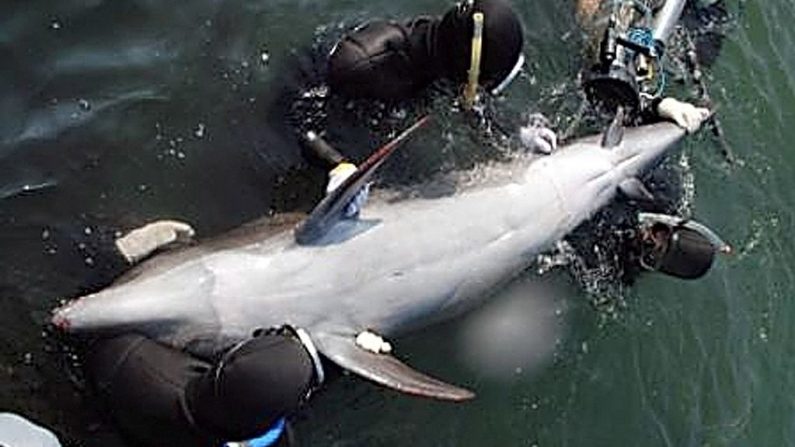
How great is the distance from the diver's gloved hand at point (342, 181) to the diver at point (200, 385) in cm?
86

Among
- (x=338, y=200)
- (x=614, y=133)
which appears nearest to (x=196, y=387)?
(x=338, y=200)

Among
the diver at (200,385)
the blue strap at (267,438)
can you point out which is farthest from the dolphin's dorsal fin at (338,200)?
the blue strap at (267,438)

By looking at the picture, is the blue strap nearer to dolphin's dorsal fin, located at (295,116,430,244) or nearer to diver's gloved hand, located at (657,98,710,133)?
dolphin's dorsal fin, located at (295,116,430,244)

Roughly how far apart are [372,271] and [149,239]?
116 cm

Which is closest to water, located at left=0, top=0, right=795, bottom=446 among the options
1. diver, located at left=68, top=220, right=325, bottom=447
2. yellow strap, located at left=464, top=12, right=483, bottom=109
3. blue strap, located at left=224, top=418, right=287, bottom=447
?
diver, located at left=68, top=220, right=325, bottom=447

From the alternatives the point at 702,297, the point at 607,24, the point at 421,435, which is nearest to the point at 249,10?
the point at 607,24

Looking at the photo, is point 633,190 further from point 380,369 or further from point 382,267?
point 380,369

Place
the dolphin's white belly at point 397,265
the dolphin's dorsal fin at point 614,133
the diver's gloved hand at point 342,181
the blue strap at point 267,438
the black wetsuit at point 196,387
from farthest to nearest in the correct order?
1. the dolphin's dorsal fin at point 614,133
2. the diver's gloved hand at point 342,181
3. the dolphin's white belly at point 397,265
4. the blue strap at point 267,438
5. the black wetsuit at point 196,387

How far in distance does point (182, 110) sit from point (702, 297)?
371cm

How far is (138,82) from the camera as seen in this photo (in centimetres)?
764

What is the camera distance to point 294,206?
752 centimetres

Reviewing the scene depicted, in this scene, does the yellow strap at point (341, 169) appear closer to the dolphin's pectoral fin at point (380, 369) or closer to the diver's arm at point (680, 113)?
the dolphin's pectoral fin at point (380, 369)

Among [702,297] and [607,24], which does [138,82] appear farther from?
[702,297]

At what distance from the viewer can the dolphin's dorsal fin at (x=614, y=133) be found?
7.74 meters
